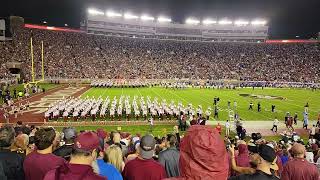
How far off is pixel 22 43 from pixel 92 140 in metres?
60.6

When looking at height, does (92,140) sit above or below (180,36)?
below

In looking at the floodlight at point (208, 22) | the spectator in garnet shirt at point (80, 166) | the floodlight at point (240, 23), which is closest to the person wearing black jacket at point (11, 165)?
the spectator in garnet shirt at point (80, 166)

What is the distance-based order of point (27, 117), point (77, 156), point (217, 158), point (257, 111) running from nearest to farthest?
point (217, 158)
point (77, 156)
point (27, 117)
point (257, 111)

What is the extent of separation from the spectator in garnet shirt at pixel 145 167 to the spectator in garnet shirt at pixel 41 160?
0.87 meters

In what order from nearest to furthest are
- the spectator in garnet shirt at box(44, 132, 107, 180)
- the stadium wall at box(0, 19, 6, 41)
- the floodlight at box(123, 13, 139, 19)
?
the spectator in garnet shirt at box(44, 132, 107, 180) < the stadium wall at box(0, 19, 6, 41) < the floodlight at box(123, 13, 139, 19)

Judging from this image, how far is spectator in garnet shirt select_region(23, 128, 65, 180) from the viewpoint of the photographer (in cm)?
405

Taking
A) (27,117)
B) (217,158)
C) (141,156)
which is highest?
(217,158)

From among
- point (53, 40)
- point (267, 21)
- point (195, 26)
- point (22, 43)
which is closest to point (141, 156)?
point (22, 43)

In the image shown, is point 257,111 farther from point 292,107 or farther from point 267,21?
point 267,21

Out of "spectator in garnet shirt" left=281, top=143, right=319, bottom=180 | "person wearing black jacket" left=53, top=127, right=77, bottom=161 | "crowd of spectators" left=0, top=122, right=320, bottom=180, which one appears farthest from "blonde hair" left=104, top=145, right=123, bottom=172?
"spectator in garnet shirt" left=281, top=143, right=319, bottom=180

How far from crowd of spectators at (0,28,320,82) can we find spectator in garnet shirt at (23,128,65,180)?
5032cm

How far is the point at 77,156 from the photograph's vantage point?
3.01 m

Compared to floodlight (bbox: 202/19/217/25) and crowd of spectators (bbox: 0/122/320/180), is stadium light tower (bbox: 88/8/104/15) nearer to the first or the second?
floodlight (bbox: 202/19/217/25)

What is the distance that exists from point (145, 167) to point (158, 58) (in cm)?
6630
